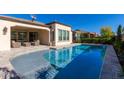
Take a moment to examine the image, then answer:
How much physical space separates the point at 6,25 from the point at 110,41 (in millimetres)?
19933

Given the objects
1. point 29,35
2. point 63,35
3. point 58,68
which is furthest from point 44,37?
point 58,68

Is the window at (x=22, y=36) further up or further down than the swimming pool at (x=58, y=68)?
further up

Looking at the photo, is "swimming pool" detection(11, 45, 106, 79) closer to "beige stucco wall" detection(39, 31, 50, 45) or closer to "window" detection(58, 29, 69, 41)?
"beige stucco wall" detection(39, 31, 50, 45)

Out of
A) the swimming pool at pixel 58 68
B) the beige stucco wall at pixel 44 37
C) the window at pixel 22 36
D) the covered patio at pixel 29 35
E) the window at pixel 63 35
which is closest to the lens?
the swimming pool at pixel 58 68

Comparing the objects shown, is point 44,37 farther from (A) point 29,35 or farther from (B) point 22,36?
(B) point 22,36

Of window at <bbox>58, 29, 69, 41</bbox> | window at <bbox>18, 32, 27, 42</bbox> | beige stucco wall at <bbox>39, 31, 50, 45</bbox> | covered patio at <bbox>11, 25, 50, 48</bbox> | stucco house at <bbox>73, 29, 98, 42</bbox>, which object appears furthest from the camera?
stucco house at <bbox>73, 29, 98, 42</bbox>

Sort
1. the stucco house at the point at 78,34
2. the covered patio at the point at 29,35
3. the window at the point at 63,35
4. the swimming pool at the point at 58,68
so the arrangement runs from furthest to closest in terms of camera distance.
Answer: the stucco house at the point at 78,34 < the window at the point at 63,35 < the covered patio at the point at 29,35 < the swimming pool at the point at 58,68

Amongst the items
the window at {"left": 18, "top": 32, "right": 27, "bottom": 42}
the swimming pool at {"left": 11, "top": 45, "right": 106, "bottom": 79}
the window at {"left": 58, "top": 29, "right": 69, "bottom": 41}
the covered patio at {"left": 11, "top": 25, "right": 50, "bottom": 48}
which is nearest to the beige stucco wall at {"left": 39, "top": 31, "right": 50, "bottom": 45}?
the covered patio at {"left": 11, "top": 25, "right": 50, "bottom": 48}

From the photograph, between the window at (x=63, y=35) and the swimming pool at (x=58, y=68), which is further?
the window at (x=63, y=35)

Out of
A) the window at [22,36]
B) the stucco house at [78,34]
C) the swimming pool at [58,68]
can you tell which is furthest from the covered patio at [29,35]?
the stucco house at [78,34]

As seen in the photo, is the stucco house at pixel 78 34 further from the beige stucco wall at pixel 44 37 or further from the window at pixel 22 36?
the window at pixel 22 36

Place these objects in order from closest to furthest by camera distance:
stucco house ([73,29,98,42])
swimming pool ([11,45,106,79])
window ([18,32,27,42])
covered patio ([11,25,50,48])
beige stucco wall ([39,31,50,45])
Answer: swimming pool ([11,45,106,79]), beige stucco wall ([39,31,50,45]), covered patio ([11,25,50,48]), window ([18,32,27,42]), stucco house ([73,29,98,42])

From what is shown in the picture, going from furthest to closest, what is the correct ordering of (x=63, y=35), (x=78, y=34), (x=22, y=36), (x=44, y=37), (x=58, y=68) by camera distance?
(x=78, y=34) < (x=63, y=35) < (x=22, y=36) < (x=44, y=37) < (x=58, y=68)
